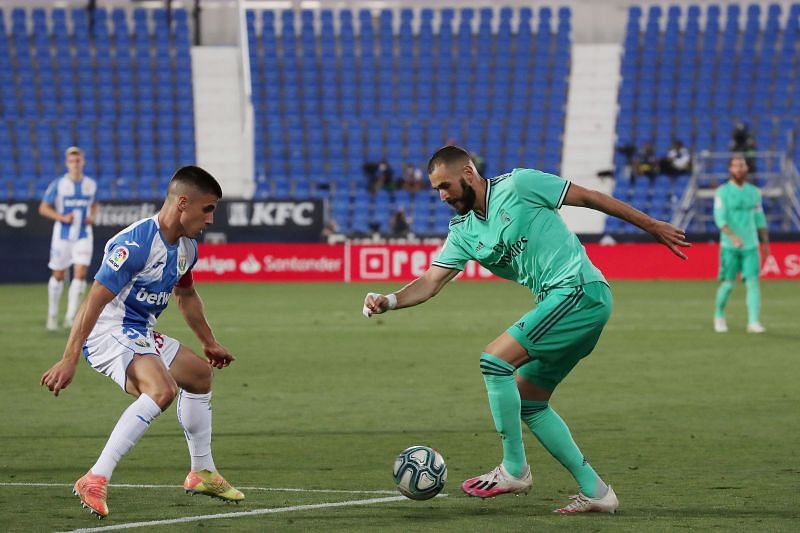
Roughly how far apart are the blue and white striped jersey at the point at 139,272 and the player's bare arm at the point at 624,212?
2032 millimetres

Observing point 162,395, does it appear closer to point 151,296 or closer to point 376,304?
point 151,296

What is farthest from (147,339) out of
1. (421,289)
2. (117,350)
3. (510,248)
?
(510,248)

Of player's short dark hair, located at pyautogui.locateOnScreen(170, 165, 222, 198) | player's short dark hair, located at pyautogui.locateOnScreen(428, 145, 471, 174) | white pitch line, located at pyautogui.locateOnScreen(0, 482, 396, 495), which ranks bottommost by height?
white pitch line, located at pyautogui.locateOnScreen(0, 482, 396, 495)

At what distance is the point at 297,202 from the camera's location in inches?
1271

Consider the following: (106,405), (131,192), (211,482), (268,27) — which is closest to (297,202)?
(131,192)

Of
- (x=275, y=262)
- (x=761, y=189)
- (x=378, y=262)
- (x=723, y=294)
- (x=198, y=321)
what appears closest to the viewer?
(x=198, y=321)

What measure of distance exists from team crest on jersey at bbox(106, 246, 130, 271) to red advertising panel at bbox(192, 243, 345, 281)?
24.7 metres

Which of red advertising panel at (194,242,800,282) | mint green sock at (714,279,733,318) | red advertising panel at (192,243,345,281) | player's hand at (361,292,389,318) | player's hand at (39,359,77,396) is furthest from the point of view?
red advertising panel at (192,243,345,281)

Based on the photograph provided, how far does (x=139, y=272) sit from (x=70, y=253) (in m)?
12.9

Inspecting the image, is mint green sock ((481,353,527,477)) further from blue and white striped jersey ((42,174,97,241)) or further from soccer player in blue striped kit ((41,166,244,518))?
blue and white striped jersey ((42,174,97,241))

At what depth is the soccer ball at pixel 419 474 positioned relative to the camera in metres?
7.38

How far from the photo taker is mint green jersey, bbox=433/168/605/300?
727 cm

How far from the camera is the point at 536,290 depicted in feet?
24.4

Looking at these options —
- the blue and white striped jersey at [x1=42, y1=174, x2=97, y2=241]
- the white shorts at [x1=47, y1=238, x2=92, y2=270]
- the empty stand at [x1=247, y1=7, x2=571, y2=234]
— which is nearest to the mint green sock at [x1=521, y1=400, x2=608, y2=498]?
the white shorts at [x1=47, y1=238, x2=92, y2=270]
